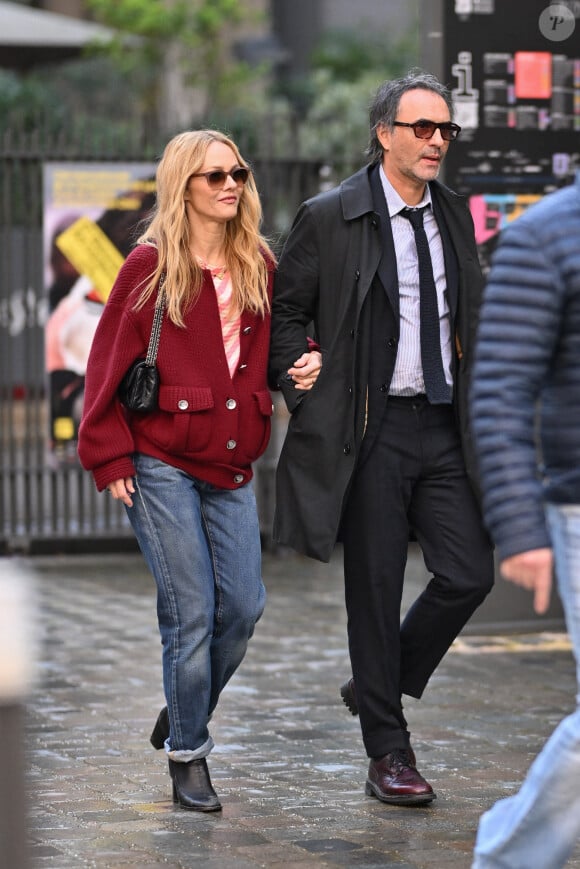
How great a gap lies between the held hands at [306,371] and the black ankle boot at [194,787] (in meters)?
1.13

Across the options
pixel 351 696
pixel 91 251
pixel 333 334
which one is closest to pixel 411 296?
pixel 333 334

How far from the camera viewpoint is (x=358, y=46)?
1254 inches

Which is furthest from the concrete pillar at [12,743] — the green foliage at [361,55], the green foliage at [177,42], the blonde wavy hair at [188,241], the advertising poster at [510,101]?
the green foliage at [361,55]

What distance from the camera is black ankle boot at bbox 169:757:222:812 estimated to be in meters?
4.99

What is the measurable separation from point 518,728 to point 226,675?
1420 mm

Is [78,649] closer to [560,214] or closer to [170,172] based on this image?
[170,172]

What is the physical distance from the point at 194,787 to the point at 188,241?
1591mm

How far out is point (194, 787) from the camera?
5.03m

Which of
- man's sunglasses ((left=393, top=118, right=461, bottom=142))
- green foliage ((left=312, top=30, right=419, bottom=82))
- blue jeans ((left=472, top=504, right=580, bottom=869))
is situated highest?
green foliage ((left=312, top=30, right=419, bottom=82))

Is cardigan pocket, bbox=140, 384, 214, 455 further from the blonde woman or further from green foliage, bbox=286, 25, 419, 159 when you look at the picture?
green foliage, bbox=286, 25, 419, 159

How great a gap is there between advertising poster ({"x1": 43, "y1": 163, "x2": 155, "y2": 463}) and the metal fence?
0.12 m

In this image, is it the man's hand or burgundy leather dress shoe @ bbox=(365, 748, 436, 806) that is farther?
burgundy leather dress shoe @ bbox=(365, 748, 436, 806)

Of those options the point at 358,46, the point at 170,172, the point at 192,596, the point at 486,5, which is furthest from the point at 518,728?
the point at 358,46

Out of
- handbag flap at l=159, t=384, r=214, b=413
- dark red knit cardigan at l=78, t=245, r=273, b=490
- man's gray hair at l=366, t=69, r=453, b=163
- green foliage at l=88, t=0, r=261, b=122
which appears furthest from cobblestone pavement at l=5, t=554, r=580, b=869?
green foliage at l=88, t=0, r=261, b=122
